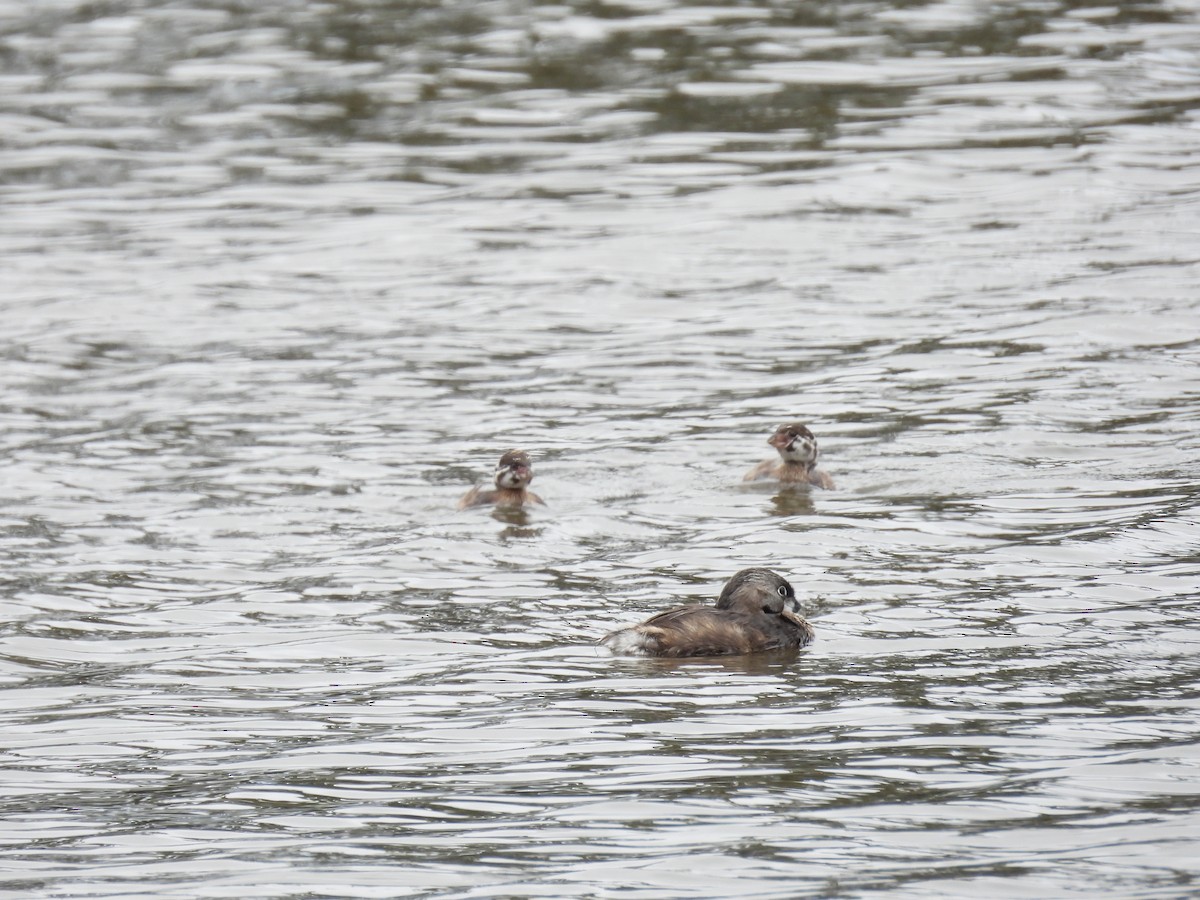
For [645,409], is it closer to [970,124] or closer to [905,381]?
[905,381]

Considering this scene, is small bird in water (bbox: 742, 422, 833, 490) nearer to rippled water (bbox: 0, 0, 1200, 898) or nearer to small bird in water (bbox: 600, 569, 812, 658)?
rippled water (bbox: 0, 0, 1200, 898)

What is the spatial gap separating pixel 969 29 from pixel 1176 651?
20.2m

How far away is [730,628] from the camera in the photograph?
9797 millimetres

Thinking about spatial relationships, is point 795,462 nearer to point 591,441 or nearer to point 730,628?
point 591,441

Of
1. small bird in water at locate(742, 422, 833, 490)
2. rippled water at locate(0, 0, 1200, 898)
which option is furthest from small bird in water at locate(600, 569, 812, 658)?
small bird in water at locate(742, 422, 833, 490)

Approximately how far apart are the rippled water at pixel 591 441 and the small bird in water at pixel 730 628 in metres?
0.15

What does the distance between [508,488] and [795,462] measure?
6.49ft

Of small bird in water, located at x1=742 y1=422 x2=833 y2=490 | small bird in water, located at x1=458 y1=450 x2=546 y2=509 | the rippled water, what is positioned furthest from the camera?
small bird in water, located at x1=742 y1=422 x2=833 y2=490

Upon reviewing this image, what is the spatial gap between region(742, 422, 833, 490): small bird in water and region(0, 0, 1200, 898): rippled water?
24cm

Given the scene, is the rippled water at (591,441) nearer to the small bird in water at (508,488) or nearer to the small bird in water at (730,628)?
the small bird in water at (730,628)

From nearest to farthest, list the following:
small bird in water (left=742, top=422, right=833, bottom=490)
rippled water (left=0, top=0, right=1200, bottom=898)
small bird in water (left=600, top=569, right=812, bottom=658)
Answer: rippled water (left=0, top=0, right=1200, bottom=898) → small bird in water (left=600, top=569, right=812, bottom=658) → small bird in water (left=742, top=422, right=833, bottom=490)

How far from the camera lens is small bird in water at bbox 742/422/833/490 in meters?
13.2

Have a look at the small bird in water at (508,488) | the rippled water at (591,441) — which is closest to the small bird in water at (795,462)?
the rippled water at (591,441)

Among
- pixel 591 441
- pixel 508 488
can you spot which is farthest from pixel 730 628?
pixel 591 441
